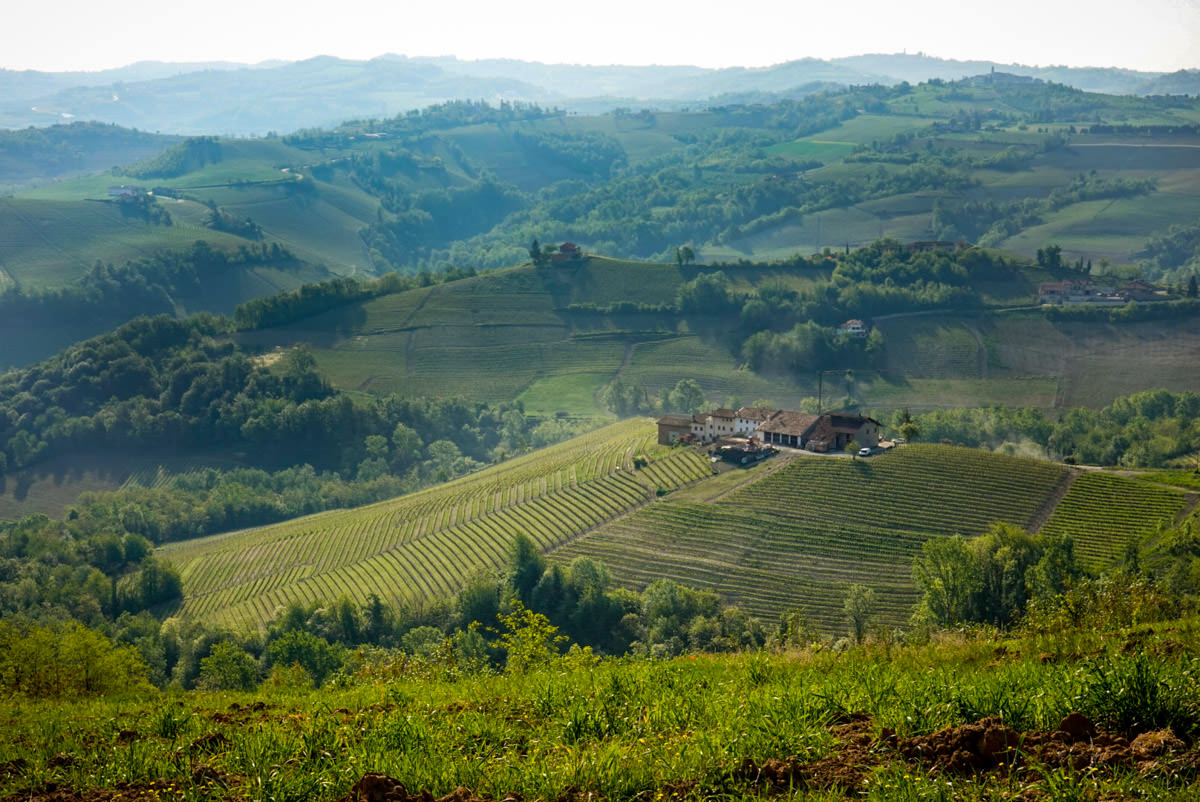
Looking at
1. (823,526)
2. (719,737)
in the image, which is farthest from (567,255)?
(719,737)

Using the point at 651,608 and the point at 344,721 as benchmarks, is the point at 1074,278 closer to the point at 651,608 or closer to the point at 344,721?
the point at 651,608

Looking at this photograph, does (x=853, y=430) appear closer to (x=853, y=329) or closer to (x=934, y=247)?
(x=853, y=329)

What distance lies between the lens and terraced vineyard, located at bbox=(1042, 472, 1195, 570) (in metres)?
48.0

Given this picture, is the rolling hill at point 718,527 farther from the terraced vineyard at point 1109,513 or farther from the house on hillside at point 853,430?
the house on hillside at point 853,430

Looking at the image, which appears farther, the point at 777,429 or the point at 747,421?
the point at 747,421

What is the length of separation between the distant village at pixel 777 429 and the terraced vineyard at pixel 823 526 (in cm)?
350

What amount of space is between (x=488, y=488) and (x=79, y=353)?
6397cm

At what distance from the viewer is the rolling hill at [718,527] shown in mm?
49531

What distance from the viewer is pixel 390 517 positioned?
217 feet

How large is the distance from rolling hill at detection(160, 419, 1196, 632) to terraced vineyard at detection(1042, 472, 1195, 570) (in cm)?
10

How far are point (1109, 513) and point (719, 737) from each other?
1973 inches

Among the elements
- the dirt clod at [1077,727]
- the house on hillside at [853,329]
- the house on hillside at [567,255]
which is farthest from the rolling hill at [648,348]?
the dirt clod at [1077,727]

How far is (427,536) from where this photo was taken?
61125 millimetres

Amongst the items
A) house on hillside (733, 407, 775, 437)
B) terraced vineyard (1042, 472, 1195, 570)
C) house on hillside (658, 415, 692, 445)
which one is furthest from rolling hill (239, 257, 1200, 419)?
terraced vineyard (1042, 472, 1195, 570)
